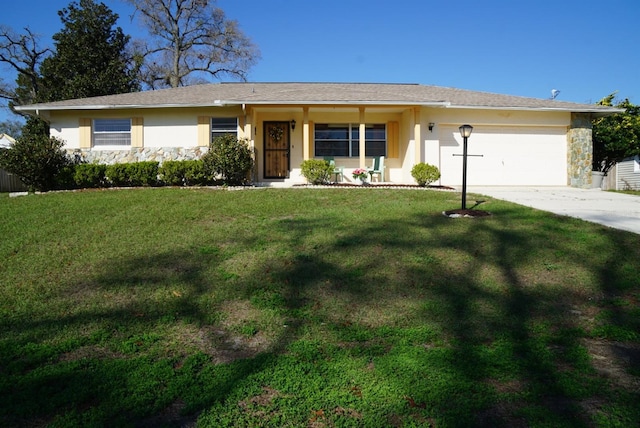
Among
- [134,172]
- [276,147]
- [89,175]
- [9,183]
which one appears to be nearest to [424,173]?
[276,147]

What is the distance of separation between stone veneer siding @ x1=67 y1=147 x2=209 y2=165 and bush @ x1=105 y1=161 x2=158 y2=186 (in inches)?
58.5

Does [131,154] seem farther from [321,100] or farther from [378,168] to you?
[378,168]

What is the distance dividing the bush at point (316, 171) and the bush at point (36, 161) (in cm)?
713

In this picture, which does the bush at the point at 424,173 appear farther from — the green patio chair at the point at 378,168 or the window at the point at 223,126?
the window at the point at 223,126

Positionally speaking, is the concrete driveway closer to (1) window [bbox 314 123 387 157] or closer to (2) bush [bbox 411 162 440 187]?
(2) bush [bbox 411 162 440 187]

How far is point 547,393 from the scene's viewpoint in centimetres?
291

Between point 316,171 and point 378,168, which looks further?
point 378,168

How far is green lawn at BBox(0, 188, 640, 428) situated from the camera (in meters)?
2.80

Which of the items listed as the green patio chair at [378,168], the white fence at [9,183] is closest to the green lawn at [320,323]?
the green patio chair at [378,168]

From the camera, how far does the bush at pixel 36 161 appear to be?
492 inches

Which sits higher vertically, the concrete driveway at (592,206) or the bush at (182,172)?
the bush at (182,172)

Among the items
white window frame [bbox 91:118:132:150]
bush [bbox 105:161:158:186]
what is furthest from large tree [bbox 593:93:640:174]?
white window frame [bbox 91:118:132:150]

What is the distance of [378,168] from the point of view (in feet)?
49.0

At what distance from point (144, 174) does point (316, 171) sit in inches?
191
